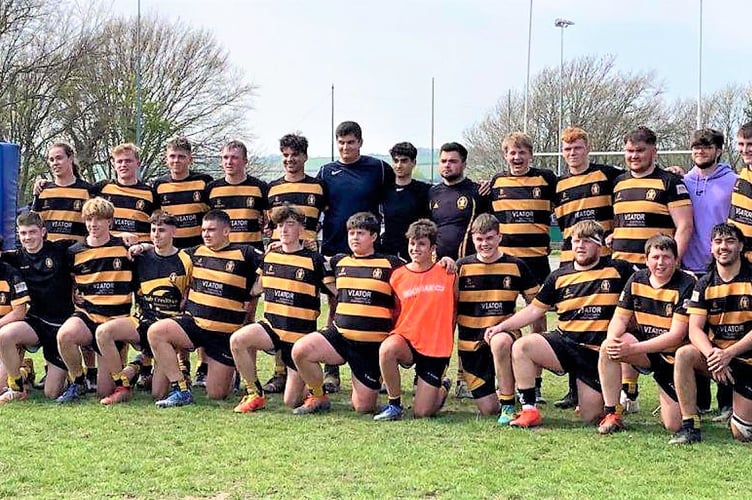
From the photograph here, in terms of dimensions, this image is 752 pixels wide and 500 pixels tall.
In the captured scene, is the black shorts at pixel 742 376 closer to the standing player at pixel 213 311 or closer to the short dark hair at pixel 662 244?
the short dark hair at pixel 662 244

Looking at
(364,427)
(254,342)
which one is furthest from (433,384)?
(254,342)

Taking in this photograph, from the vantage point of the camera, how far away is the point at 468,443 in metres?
5.55

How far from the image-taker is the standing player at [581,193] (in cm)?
671

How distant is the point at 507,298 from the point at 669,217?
1.29 m

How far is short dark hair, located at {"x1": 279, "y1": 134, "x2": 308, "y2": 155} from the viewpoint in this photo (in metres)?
7.36

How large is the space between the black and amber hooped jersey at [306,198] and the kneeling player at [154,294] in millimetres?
888

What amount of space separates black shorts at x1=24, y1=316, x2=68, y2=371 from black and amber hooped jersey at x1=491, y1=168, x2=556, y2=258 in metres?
3.59

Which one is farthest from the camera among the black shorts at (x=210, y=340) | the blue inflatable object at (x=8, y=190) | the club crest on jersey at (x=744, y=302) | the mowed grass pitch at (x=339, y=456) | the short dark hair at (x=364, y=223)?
the blue inflatable object at (x=8, y=190)

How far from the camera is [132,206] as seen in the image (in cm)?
764

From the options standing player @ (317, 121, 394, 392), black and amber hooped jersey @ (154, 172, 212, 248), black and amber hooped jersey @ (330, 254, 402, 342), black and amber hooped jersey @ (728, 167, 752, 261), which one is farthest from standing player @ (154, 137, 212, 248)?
black and amber hooped jersey @ (728, 167, 752, 261)

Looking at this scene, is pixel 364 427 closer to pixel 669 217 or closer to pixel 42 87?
pixel 669 217

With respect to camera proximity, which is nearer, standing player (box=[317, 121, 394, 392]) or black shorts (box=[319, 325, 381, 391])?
black shorts (box=[319, 325, 381, 391])

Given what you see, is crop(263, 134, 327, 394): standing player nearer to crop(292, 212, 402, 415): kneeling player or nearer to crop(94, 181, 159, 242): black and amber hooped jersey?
crop(292, 212, 402, 415): kneeling player

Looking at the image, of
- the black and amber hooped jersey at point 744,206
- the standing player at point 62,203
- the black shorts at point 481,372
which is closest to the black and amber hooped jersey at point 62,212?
the standing player at point 62,203
